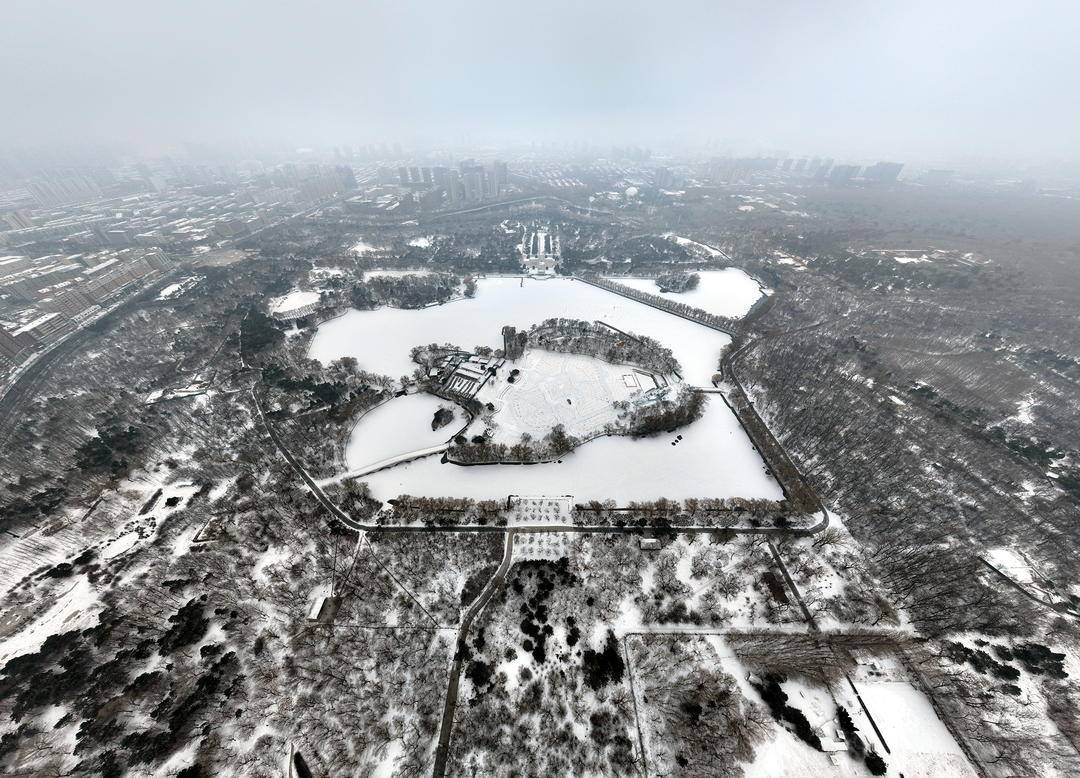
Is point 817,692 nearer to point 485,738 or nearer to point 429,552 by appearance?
point 485,738

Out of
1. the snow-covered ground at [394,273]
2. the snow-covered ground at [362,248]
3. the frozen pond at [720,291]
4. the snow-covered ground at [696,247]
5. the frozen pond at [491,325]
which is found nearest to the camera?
the frozen pond at [491,325]

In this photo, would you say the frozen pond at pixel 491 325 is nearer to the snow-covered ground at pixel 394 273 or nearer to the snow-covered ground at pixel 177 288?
the snow-covered ground at pixel 394 273

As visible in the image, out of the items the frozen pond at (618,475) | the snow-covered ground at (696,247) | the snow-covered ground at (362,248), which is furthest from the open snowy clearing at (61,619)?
the snow-covered ground at (696,247)

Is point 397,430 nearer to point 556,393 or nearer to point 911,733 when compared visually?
point 556,393

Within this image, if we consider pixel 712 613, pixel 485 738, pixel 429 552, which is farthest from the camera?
pixel 429 552

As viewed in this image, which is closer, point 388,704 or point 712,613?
point 388,704

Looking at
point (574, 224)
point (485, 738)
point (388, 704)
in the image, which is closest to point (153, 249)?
point (574, 224)
